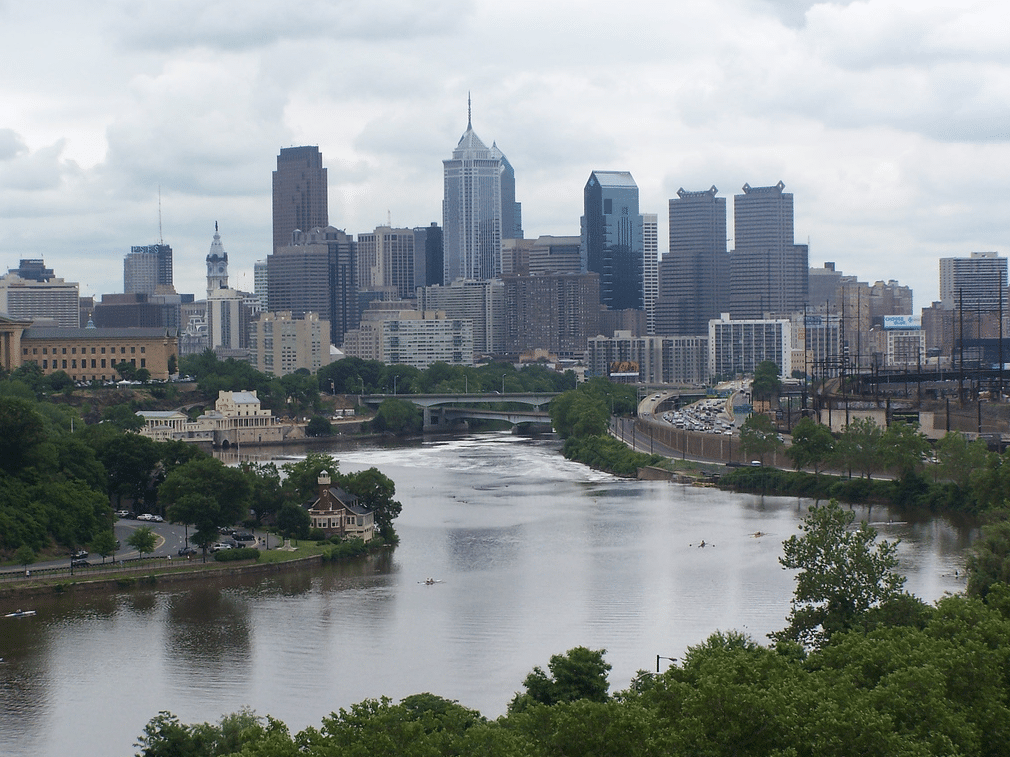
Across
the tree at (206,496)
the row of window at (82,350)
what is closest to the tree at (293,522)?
the tree at (206,496)

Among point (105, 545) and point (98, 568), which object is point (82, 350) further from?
point (98, 568)

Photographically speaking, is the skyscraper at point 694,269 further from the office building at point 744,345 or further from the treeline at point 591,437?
the treeline at point 591,437

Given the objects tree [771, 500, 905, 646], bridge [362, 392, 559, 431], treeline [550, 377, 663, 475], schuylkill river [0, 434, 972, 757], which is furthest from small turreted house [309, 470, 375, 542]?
bridge [362, 392, 559, 431]

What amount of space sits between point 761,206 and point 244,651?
152 metres

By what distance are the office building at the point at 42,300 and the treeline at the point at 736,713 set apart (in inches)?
5025

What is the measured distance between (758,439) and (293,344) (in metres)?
76.1

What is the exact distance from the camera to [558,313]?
162250 mm

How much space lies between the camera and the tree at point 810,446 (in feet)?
158

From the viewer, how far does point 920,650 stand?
17.0m

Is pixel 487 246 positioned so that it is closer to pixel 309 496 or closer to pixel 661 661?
pixel 309 496

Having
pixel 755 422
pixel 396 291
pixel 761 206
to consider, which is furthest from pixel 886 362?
pixel 755 422

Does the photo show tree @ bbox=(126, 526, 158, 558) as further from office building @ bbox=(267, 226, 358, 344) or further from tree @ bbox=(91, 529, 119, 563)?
office building @ bbox=(267, 226, 358, 344)

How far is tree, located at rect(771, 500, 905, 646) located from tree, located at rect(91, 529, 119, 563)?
51.0 feet

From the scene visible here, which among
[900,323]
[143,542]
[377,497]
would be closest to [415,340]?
[900,323]
